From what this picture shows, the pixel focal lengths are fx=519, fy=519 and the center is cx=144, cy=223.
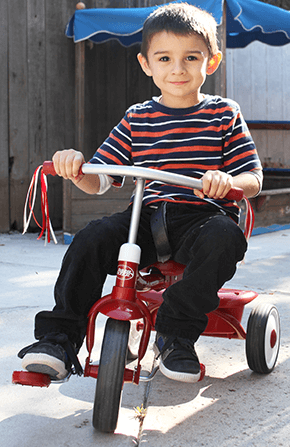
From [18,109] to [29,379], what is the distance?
12.2 feet

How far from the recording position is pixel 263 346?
161 centimetres

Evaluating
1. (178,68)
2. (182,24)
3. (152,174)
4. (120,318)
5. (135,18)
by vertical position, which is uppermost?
(135,18)

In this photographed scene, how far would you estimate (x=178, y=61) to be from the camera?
1.59m

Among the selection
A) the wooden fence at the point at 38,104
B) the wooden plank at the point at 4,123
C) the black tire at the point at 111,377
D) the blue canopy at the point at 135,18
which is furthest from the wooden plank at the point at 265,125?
the black tire at the point at 111,377

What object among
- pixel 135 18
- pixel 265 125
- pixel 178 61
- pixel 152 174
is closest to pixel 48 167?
pixel 152 174

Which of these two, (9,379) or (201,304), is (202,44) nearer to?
(201,304)

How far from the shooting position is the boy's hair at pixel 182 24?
1.57 m

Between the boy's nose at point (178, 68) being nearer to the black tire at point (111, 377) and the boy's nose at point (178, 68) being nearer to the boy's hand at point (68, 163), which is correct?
the boy's hand at point (68, 163)

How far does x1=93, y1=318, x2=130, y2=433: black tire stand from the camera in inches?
47.4

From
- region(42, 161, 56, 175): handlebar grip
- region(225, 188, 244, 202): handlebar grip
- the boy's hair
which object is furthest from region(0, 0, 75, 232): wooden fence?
region(225, 188, 244, 202): handlebar grip

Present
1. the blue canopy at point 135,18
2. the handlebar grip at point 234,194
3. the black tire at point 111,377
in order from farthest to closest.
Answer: the blue canopy at point 135,18 → the handlebar grip at point 234,194 → the black tire at point 111,377

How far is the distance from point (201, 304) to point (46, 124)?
3775 mm

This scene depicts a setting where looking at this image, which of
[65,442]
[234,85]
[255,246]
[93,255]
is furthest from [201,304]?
[234,85]

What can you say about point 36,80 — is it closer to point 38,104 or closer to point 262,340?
point 38,104
